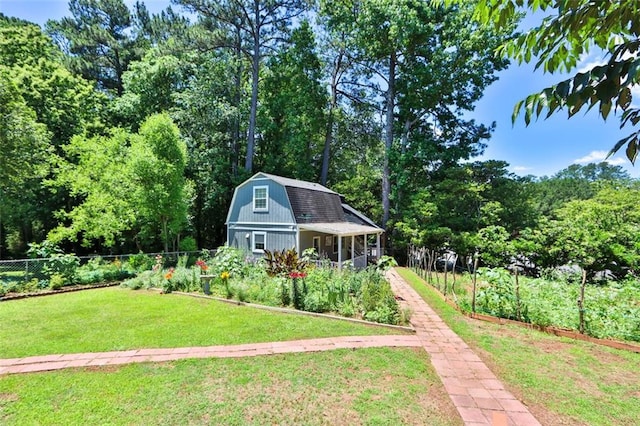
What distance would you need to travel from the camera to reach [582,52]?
6.41 feet

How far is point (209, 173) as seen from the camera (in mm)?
21219

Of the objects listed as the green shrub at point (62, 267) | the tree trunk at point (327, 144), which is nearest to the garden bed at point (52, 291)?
the green shrub at point (62, 267)

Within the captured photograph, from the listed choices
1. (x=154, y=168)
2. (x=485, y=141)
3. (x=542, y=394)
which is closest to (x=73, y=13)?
(x=154, y=168)

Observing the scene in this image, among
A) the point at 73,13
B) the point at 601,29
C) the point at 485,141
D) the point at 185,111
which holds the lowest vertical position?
the point at 601,29

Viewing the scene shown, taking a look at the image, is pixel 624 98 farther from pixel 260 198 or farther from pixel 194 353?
pixel 260 198

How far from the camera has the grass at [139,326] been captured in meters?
6.08

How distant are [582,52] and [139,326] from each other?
8.63 metres

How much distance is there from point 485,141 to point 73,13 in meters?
33.0

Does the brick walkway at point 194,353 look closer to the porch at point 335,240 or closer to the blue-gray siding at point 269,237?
the porch at point 335,240

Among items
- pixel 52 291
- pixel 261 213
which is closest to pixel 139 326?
pixel 52 291

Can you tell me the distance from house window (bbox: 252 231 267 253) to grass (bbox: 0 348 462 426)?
33.2 ft

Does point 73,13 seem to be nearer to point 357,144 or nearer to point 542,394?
point 357,144

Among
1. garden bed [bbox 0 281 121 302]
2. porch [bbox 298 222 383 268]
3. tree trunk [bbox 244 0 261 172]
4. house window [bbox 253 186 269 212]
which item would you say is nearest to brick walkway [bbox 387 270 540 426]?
porch [bbox 298 222 383 268]

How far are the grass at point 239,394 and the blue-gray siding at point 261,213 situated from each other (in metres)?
9.54
